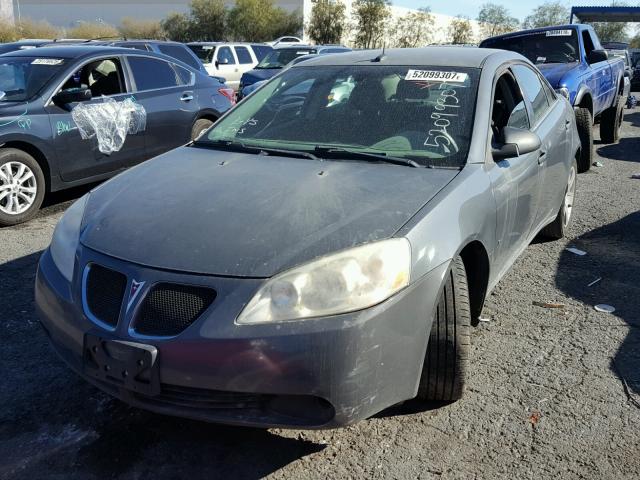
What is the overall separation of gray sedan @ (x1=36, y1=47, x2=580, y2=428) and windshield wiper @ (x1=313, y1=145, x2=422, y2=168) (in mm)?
10

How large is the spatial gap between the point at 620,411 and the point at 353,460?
1.31m

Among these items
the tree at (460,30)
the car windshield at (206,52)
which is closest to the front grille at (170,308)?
the car windshield at (206,52)

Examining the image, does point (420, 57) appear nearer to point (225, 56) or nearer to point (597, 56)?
point (597, 56)

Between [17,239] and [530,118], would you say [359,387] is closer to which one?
[530,118]

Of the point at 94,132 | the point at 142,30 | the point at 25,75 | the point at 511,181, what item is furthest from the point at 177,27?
the point at 511,181

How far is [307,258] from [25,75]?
17.9 ft

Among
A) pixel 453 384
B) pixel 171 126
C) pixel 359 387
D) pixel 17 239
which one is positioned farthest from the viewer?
pixel 171 126

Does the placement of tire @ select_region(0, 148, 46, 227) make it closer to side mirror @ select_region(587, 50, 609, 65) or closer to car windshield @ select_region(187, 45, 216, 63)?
side mirror @ select_region(587, 50, 609, 65)

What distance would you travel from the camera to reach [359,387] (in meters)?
2.37

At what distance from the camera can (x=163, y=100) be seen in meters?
7.57

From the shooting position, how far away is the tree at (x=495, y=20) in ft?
233

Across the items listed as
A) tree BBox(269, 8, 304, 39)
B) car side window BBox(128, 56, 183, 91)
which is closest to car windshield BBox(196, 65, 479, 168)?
car side window BBox(128, 56, 183, 91)

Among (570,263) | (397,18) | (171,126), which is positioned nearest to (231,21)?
(397,18)

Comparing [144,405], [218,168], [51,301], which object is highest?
[218,168]
